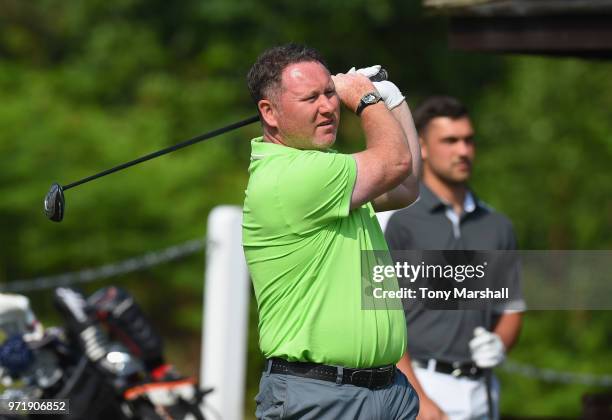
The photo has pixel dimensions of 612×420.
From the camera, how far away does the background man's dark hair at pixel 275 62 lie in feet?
11.4

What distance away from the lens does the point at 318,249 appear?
3.37 m

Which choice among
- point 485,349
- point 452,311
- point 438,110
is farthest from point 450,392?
point 438,110

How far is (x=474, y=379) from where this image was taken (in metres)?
5.04

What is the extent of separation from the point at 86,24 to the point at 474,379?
11286mm

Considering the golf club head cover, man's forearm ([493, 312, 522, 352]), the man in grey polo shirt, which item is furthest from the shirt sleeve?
the golf club head cover

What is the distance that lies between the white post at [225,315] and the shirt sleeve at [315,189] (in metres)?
3.36

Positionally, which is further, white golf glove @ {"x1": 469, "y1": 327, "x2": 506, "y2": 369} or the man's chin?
white golf glove @ {"x1": 469, "y1": 327, "x2": 506, "y2": 369}

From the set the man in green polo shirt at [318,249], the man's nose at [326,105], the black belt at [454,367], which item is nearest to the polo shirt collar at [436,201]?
the black belt at [454,367]

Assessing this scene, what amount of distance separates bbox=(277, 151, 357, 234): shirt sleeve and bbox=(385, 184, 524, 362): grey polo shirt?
158 cm

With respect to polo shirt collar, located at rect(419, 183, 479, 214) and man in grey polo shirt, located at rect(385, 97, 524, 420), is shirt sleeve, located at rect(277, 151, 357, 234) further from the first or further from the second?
polo shirt collar, located at rect(419, 183, 479, 214)

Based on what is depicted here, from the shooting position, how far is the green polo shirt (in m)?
3.31

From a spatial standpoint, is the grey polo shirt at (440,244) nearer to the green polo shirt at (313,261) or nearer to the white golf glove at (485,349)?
the white golf glove at (485,349)

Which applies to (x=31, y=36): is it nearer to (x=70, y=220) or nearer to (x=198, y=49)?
(x=198, y=49)

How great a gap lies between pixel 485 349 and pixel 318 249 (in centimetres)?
176
